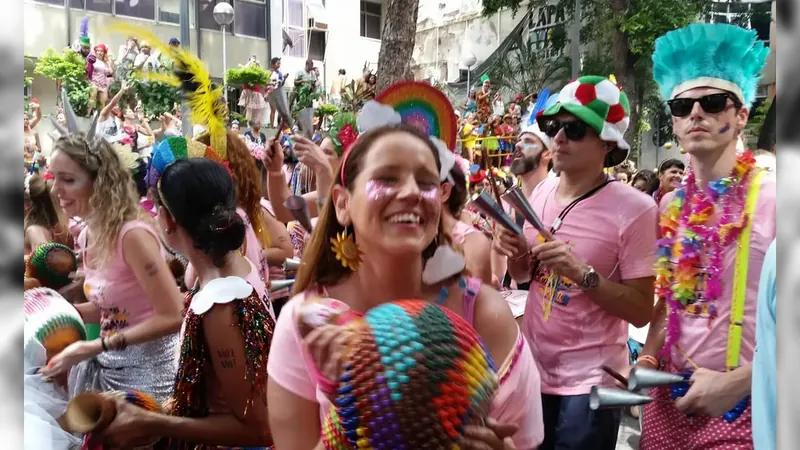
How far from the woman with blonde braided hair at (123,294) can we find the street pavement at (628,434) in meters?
2.97

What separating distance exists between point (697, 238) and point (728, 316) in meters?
0.26

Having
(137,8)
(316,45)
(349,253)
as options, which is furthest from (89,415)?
(316,45)

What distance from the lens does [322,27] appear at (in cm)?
2723

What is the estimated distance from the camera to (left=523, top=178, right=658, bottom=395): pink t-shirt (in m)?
2.32

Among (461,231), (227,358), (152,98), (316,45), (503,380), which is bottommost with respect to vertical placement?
(227,358)

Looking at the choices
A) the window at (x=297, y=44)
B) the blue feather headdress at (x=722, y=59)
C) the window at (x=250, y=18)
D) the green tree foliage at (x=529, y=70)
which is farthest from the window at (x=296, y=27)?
the blue feather headdress at (x=722, y=59)

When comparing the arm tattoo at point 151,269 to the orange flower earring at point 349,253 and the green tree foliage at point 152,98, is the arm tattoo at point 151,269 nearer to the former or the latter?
the orange flower earring at point 349,253

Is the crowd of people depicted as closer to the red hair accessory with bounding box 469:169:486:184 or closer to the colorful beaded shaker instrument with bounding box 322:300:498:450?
the colorful beaded shaker instrument with bounding box 322:300:498:450

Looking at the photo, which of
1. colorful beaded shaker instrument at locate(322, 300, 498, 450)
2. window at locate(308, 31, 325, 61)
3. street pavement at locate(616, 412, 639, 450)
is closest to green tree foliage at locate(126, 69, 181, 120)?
street pavement at locate(616, 412, 639, 450)

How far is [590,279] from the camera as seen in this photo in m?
2.23

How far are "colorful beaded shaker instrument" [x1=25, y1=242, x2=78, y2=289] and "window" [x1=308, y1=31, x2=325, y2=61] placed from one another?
25712mm

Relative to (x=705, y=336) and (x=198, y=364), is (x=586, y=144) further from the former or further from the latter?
(x=198, y=364)

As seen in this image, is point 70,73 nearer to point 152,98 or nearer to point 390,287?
point 152,98

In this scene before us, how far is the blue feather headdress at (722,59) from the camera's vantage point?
6.89 feet
